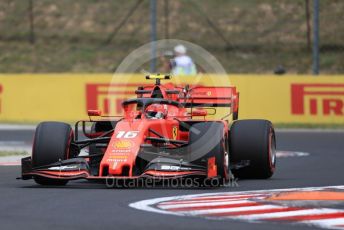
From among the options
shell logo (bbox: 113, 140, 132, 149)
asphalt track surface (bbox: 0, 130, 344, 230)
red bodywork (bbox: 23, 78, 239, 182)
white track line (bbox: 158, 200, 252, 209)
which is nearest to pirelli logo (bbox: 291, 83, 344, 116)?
asphalt track surface (bbox: 0, 130, 344, 230)

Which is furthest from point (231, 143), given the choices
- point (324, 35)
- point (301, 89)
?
point (324, 35)

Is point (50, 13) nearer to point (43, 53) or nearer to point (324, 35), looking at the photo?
point (43, 53)

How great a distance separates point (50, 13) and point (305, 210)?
30714 millimetres

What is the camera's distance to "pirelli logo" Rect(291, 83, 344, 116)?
89.4 ft

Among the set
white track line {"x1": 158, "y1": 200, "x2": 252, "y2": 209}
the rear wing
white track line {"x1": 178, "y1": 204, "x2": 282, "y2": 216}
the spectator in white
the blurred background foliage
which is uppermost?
the blurred background foliage

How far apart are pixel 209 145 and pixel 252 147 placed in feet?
5.29

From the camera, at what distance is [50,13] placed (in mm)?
40500

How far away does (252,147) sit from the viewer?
49.1 ft

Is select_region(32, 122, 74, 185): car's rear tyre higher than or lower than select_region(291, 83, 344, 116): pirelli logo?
lower

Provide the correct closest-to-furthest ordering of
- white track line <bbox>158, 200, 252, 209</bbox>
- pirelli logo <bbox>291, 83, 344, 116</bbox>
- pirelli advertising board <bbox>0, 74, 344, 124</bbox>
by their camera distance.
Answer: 1. white track line <bbox>158, 200, 252, 209</bbox>
2. pirelli logo <bbox>291, 83, 344, 116</bbox>
3. pirelli advertising board <bbox>0, 74, 344, 124</bbox>

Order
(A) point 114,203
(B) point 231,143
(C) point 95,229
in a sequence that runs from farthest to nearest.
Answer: (B) point 231,143, (A) point 114,203, (C) point 95,229

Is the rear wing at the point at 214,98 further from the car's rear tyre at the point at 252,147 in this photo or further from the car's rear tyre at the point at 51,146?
the car's rear tyre at the point at 51,146

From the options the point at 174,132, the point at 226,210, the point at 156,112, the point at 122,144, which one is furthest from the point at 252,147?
the point at 226,210

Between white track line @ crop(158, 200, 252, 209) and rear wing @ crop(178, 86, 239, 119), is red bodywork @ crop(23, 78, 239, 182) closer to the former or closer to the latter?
rear wing @ crop(178, 86, 239, 119)
